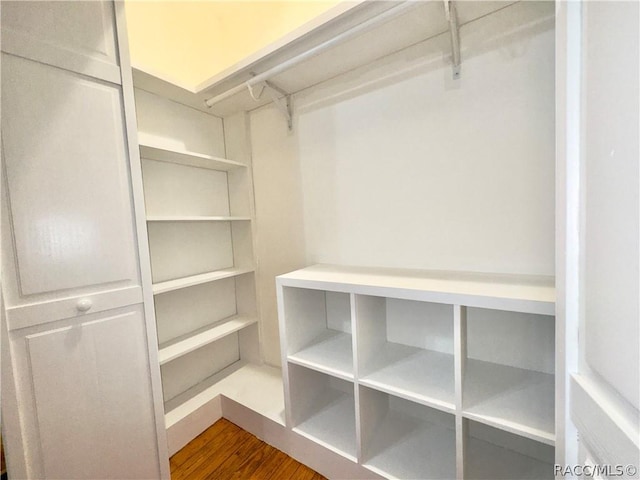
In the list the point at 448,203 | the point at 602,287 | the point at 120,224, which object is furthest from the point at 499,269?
the point at 120,224

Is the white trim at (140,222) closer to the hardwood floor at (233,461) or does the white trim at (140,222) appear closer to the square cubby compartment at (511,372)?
the hardwood floor at (233,461)

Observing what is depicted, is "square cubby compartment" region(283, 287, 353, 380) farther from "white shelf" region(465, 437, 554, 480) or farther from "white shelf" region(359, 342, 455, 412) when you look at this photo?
"white shelf" region(465, 437, 554, 480)

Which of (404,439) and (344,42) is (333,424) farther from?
(344,42)

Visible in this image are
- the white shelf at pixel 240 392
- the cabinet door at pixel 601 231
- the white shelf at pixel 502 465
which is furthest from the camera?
the white shelf at pixel 240 392

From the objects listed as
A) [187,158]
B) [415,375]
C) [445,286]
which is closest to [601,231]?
[445,286]

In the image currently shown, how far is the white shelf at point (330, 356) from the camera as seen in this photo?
1.21 m

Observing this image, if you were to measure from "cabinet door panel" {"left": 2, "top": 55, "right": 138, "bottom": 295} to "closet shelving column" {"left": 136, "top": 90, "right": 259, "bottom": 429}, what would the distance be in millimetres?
302

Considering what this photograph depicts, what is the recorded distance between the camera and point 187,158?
1.58 meters

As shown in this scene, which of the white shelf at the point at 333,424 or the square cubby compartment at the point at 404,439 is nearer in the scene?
the square cubby compartment at the point at 404,439

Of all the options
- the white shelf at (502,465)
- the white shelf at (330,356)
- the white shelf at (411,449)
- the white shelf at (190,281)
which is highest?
the white shelf at (190,281)

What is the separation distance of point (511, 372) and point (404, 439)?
1.96ft

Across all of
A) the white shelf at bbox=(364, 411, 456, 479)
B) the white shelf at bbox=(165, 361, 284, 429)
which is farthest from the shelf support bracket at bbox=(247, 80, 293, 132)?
the white shelf at bbox=(364, 411, 456, 479)

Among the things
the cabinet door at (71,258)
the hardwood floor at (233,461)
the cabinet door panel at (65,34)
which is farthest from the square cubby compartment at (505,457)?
the cabinet door panel at (65,34)

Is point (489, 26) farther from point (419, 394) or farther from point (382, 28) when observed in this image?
point (419, 394)
